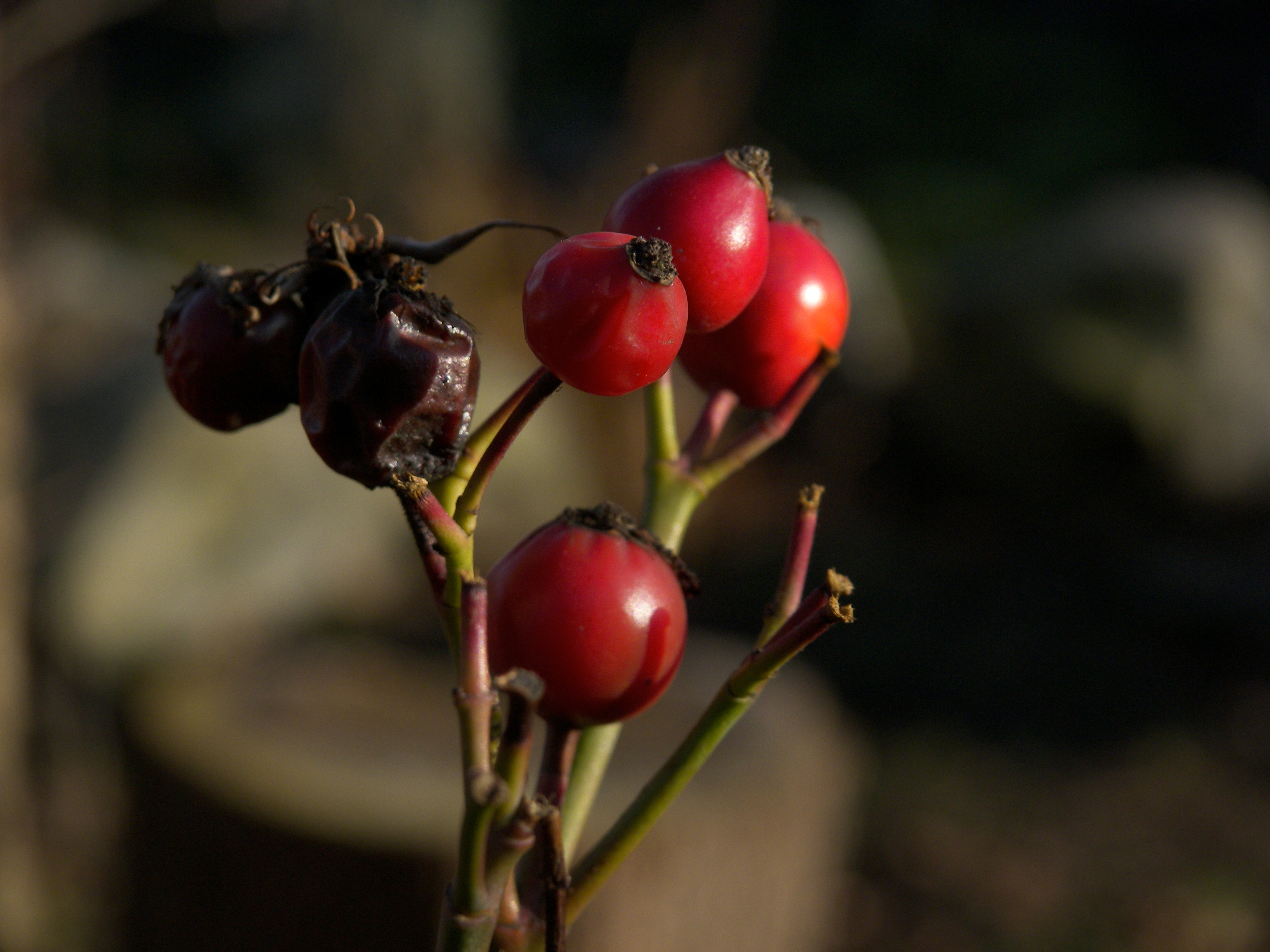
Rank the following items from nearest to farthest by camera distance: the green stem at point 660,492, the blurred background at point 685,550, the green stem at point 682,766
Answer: the green stem at point 682,766, the green stem at point 660,492, the blurred background at point 685,550

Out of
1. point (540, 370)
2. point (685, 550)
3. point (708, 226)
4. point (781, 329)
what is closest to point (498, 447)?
point (540, 370)

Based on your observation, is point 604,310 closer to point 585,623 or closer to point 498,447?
point 498,447

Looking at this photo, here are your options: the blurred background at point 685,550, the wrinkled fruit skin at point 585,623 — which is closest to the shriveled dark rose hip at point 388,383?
the wrinkled fruit skin at point 585,623

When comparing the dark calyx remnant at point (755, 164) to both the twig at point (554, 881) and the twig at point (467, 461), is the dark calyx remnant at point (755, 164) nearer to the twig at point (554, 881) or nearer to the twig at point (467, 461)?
the twig at point (467, 461)

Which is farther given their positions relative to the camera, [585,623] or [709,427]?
[709,427]

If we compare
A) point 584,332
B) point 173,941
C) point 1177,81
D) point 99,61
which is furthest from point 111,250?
point 1177,81

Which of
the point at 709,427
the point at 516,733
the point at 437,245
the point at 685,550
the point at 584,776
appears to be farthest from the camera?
the point at 685,550

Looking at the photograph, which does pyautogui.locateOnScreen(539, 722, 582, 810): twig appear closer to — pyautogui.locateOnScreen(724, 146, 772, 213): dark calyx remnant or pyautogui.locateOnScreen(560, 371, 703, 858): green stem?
pyautogui.locateOnScreen(560, 371, 703, 858): green stem
